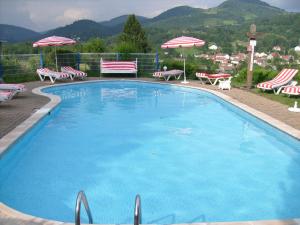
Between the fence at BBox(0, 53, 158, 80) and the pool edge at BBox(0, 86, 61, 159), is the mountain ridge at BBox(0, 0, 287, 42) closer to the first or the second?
the fence at BBox(0, 53, 158, 80)

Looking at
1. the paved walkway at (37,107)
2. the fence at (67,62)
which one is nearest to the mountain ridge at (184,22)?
the fence at (67,62)

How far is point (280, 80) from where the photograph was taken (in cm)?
1255

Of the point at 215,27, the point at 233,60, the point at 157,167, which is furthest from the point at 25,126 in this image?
the point at 215,27

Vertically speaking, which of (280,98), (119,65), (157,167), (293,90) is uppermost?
(119,65)

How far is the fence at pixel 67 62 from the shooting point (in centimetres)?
1650

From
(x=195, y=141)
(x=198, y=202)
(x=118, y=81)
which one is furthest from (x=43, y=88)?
(x=198, y=202)

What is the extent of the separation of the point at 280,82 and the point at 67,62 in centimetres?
1165

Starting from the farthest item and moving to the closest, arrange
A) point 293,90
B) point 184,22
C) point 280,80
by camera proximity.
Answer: point 184,22, point 280,80, point 293,90

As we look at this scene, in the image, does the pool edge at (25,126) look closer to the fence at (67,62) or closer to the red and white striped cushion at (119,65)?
the fence at (67,62)

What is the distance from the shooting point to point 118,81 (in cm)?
1733

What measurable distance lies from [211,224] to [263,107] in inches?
286

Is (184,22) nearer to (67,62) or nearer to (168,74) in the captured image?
(67,62)

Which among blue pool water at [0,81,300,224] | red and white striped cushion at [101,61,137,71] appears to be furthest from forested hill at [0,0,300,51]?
blue pool water at [0,81,300,224]

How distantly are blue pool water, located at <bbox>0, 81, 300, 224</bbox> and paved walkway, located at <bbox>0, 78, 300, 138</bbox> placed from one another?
0.51 m
